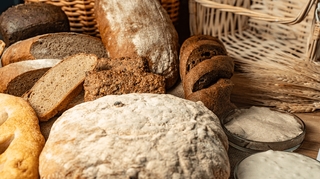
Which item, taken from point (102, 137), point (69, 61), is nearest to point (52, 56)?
point (69, 61)

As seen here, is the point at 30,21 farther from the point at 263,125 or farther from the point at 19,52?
the point at 263,125

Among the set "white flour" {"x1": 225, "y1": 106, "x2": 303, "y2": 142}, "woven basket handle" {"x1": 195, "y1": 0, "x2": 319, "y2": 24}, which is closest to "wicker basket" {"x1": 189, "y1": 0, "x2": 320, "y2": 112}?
"woven basket handle" {"x1": 195, "y1": 0, "x2": 319, "y2": 24}

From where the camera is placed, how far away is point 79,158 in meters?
1.08

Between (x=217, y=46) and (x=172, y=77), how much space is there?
0.88 feet

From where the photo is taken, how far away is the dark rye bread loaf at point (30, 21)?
204cm

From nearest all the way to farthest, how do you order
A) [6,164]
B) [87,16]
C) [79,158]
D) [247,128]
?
[79,158]
[6,164]
[247,128]
[87,16]

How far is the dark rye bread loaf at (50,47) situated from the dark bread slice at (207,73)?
0.62 m

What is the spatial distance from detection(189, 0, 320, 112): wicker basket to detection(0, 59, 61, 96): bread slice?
2.95 feet

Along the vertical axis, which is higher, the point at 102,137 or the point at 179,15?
the point at 102,137

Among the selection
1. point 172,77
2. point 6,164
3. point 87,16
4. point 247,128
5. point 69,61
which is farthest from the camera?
point 87,16

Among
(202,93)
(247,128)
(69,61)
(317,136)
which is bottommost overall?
(317,136)

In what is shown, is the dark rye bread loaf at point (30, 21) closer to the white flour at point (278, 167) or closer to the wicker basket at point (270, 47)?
the wicker basket at point (270, 47)

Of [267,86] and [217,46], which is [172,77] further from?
[267,86]

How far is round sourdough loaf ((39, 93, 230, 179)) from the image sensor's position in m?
1.06
